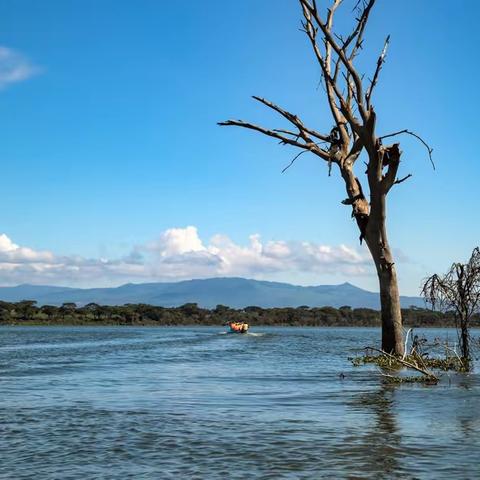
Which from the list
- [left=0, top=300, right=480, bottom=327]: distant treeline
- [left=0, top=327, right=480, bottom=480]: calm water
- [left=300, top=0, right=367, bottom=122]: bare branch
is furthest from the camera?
[left=0, top=300, right=480, bottom=327]: distant treeline

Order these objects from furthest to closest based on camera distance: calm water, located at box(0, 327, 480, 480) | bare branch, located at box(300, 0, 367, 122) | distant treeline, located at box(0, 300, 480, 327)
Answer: distant treeline, located at box(0, 300, 480, 327)
bare branch, located at box(300, 0, 367, 122)
calm water, located at box(0, 327, 480, 480)

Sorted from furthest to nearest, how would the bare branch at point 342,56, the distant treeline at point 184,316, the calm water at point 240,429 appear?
the distant treeline at point 184,316 < the bare branch at point 342,56 < the calm water at point 240,429

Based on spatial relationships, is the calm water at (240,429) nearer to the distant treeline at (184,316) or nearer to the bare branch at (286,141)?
the bare branch at (286,141)

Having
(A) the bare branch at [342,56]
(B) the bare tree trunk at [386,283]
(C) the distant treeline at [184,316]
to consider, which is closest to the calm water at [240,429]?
(B) the bare tree trunk at [386,283]

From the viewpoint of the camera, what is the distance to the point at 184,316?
598 ft

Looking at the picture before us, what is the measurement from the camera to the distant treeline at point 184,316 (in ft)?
518

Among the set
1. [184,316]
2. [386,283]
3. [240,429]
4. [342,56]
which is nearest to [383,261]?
[386,283]

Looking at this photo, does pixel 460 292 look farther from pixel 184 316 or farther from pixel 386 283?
pixel 184 316

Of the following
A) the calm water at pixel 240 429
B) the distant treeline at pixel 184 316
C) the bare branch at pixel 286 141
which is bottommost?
the calm water at pixel 240 429

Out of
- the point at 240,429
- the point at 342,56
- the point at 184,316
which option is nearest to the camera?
the point at 240,429

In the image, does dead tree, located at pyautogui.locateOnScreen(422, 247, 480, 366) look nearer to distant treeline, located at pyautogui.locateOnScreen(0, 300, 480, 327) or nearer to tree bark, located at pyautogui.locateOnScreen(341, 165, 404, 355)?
tree bark, located at pyautogui.locateOnScreen(341, 165, 404, 355)

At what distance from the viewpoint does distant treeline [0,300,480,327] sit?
15775 centimetres

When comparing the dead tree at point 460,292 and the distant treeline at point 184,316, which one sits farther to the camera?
the distant treeline at point 184,316

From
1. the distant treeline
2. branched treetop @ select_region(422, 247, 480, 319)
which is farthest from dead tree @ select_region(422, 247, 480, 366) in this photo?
the distant treeline
